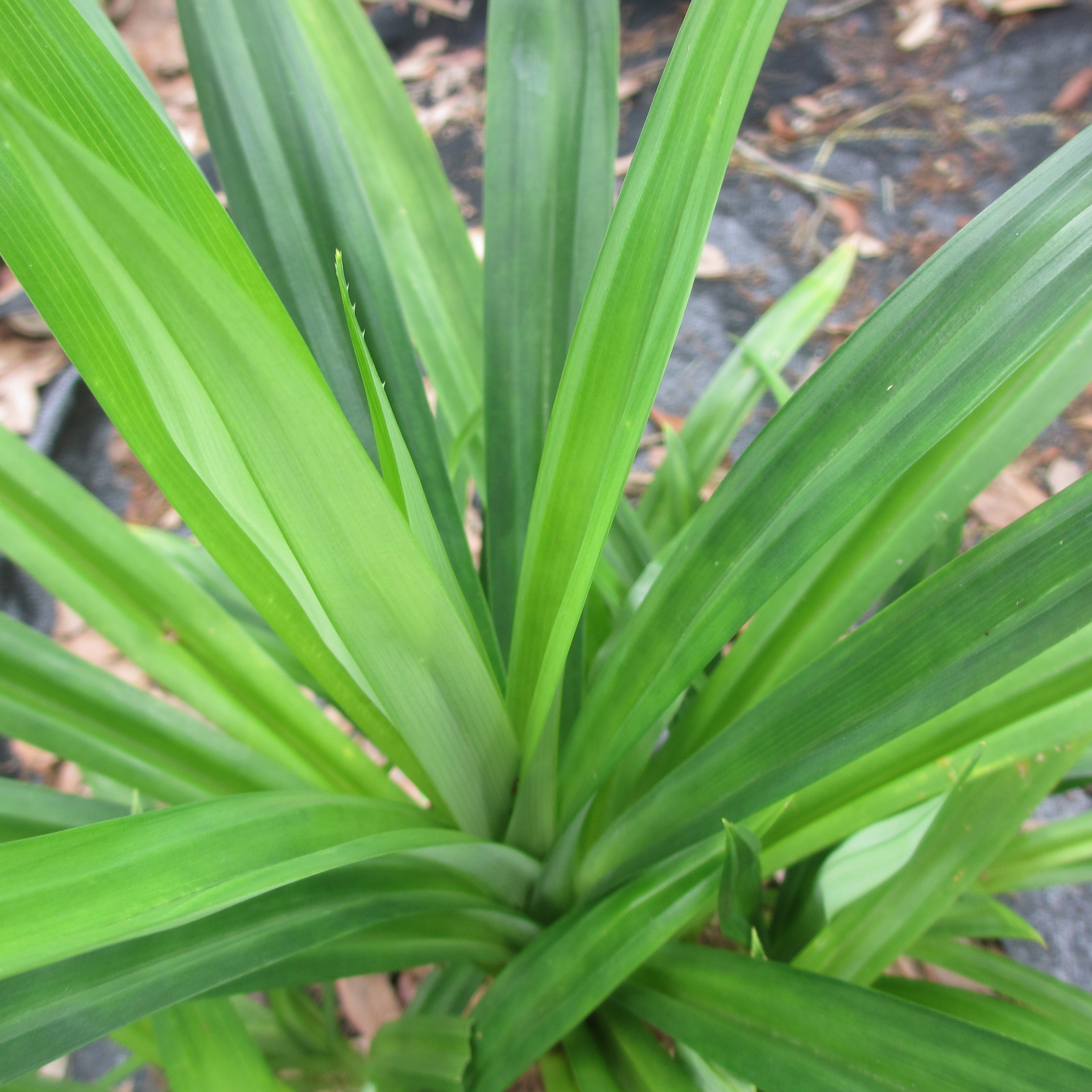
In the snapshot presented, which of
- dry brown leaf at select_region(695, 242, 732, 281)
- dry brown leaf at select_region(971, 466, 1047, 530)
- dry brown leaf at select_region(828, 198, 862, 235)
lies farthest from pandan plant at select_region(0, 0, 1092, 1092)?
dry brown leaf at select_region(828, 198, 862, 235)

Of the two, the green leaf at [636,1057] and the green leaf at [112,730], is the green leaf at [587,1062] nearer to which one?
the green leaf at [636,1057]

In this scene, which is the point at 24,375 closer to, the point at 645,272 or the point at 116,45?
the point at 116,45

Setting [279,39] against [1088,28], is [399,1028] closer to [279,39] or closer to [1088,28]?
[279,39]

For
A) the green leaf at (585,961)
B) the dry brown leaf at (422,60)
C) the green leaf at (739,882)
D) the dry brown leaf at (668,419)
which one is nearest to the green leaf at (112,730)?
the green leaf at (585,961)

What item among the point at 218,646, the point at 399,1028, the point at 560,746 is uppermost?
the point at 218,646

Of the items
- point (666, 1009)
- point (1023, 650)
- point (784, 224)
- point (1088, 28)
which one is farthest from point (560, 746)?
point (1088, 28)

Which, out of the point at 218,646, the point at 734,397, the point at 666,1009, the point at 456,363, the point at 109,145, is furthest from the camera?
the point at 734,397

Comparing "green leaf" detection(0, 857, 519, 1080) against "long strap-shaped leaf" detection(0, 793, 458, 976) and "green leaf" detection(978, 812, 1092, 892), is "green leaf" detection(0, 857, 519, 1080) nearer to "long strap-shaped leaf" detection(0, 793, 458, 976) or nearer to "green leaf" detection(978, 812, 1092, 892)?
"long strap-shaped leaf" detection(0, 793, 458, 976)

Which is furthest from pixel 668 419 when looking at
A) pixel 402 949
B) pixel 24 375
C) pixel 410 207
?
pixel 24 375
